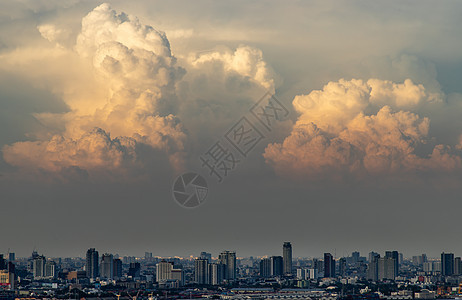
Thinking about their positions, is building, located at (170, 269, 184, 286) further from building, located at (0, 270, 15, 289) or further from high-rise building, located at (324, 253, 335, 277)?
high-rise building, located at (324, 253, 335, 277)

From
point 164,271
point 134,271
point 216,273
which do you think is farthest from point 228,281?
point 134,271

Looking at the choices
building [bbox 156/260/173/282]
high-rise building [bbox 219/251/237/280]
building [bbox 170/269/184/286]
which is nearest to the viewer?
building [bbox 170/269/184/286]

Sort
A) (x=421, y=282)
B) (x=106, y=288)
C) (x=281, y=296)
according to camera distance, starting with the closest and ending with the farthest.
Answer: (x=281, y=296), (x=106, y=288), (x=421, y=282)

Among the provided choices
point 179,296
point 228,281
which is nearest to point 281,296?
point 179,296

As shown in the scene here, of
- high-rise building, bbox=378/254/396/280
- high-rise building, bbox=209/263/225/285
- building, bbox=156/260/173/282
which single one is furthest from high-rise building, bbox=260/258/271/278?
building, bbox=156/260/173/282

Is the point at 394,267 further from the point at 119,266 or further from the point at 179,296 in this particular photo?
the point at 179,296

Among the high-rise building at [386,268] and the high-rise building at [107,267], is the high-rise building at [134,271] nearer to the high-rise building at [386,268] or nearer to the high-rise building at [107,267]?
the high-rise building at [107,267]

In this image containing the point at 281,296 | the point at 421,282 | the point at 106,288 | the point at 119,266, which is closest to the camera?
the point at 281,296

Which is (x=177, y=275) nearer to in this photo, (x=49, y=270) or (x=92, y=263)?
(x=92, y=263)
